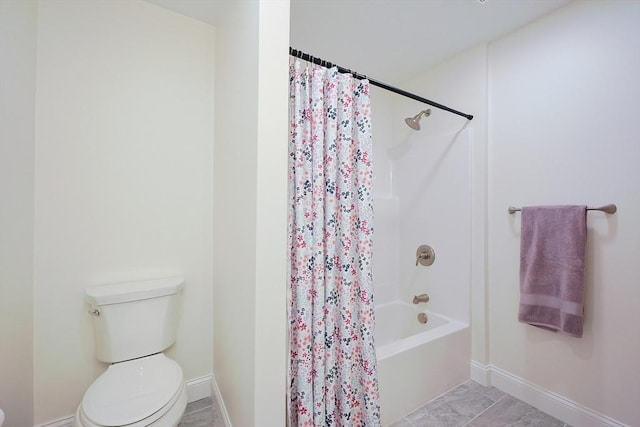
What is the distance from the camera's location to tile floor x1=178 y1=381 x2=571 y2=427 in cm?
154

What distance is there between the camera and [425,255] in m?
2.33

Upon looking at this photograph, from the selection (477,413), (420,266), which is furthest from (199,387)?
(420,266)

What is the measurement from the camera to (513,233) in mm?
1826

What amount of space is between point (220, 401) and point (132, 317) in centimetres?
72

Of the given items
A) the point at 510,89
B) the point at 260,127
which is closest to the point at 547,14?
the point at 510,89

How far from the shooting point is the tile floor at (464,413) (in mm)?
1540

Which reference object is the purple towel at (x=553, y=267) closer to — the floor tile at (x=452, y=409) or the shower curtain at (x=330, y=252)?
the floor tile at (x=452, y=409)

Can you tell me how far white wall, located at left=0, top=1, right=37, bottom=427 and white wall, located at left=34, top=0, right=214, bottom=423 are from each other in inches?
2.1

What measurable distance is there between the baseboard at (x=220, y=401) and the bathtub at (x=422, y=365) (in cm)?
86

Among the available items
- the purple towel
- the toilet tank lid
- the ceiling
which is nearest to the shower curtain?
the ceiling

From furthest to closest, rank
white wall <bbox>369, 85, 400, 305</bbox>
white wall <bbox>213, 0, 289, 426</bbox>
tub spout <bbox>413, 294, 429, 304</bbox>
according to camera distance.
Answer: white wall <bbox>369, 85, 400, 305</bbox> < tub spout <bbox>413, 294, 429, 304</bbox> < white wall <bbox>213, 0, 289, 426</bbox>

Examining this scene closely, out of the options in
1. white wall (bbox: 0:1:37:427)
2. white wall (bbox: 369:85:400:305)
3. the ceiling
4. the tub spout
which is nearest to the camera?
white wall (bbox: 0:1:37:427)

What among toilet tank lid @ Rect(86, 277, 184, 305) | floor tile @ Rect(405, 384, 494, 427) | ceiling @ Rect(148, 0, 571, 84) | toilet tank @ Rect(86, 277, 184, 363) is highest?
ceiling @ Rect(148, 0, 571, 84)

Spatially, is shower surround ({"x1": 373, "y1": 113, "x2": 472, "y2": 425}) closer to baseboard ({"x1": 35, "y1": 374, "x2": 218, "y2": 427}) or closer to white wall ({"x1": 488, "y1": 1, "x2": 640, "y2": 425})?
white wall ({"x1": 488, "y1": 1, "x2": 640, "y2": 425})
